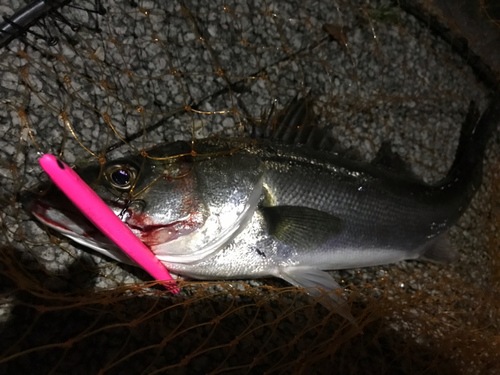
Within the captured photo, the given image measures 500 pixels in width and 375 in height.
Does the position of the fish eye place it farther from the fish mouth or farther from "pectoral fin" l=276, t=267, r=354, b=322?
"pectoral fin" l=276, t=267, r=354, b=322

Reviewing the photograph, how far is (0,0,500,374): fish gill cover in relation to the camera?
5.13 feet

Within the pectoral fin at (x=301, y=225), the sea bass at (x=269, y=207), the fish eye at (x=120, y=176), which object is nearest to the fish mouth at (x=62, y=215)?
the sea bass at (x=269, y=207)

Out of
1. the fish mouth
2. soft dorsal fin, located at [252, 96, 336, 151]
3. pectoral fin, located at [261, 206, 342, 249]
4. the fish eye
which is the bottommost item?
pectoral fin, located at [261, 206, 342, 249]

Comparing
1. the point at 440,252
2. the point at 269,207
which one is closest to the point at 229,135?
the point at 269,207

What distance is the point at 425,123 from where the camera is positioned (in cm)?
233

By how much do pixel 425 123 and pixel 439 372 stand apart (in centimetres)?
148

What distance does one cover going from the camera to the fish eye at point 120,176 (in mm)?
1379

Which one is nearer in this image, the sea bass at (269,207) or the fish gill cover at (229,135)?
the sea bass at (269,207)

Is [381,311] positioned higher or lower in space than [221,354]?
higher

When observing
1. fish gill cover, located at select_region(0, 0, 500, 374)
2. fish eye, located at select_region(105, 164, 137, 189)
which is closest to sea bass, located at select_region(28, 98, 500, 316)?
fish eye, located at select_region(105, 164, 137, 189)

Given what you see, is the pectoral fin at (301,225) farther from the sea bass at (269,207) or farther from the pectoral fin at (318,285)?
the pectoral fin at (318,285)

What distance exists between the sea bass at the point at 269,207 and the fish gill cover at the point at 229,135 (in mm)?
150

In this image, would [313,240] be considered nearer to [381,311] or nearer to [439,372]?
[381,311]

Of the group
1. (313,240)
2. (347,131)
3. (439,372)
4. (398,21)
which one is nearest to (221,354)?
(313,240)
